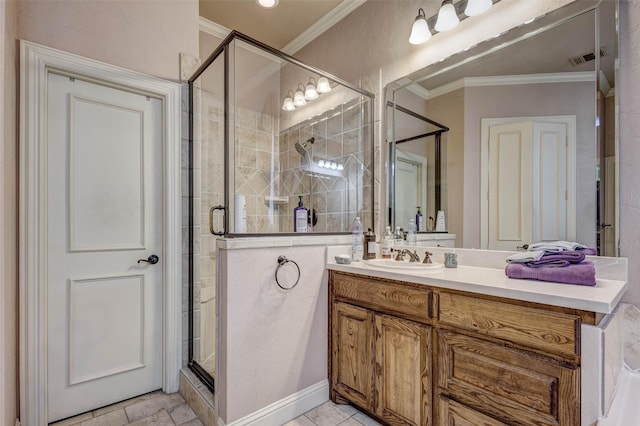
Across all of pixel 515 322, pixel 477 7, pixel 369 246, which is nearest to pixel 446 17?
pixel 477 7

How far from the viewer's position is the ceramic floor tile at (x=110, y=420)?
67.4 inches

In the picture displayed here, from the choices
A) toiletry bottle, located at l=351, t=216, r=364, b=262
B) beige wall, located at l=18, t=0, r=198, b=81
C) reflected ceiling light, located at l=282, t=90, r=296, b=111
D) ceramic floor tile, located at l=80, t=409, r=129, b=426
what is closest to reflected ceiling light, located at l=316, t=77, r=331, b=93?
reflected ceiling light, located at l=282, t=90, r=296, b=111

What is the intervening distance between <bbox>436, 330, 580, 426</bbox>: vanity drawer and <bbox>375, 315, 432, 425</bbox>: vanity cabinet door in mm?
76

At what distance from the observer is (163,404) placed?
1.90 m

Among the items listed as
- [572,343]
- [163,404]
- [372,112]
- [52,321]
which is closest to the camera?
[572,343]

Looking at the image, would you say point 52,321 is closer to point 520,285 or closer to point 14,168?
point 14,168

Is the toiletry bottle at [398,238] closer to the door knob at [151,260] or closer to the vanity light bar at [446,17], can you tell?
the vanity light bar at [446,17]

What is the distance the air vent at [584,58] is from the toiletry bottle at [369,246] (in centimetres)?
136

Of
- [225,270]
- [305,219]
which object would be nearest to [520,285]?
[225,270]

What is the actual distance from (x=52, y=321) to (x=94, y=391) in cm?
50

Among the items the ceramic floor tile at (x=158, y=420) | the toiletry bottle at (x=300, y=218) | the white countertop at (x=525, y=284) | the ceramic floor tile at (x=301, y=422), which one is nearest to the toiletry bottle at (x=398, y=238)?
the white countertop at (x=525, y=284)

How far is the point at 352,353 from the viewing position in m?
1.75

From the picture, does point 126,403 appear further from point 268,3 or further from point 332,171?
point 268,3

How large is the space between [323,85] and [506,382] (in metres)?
2.15
